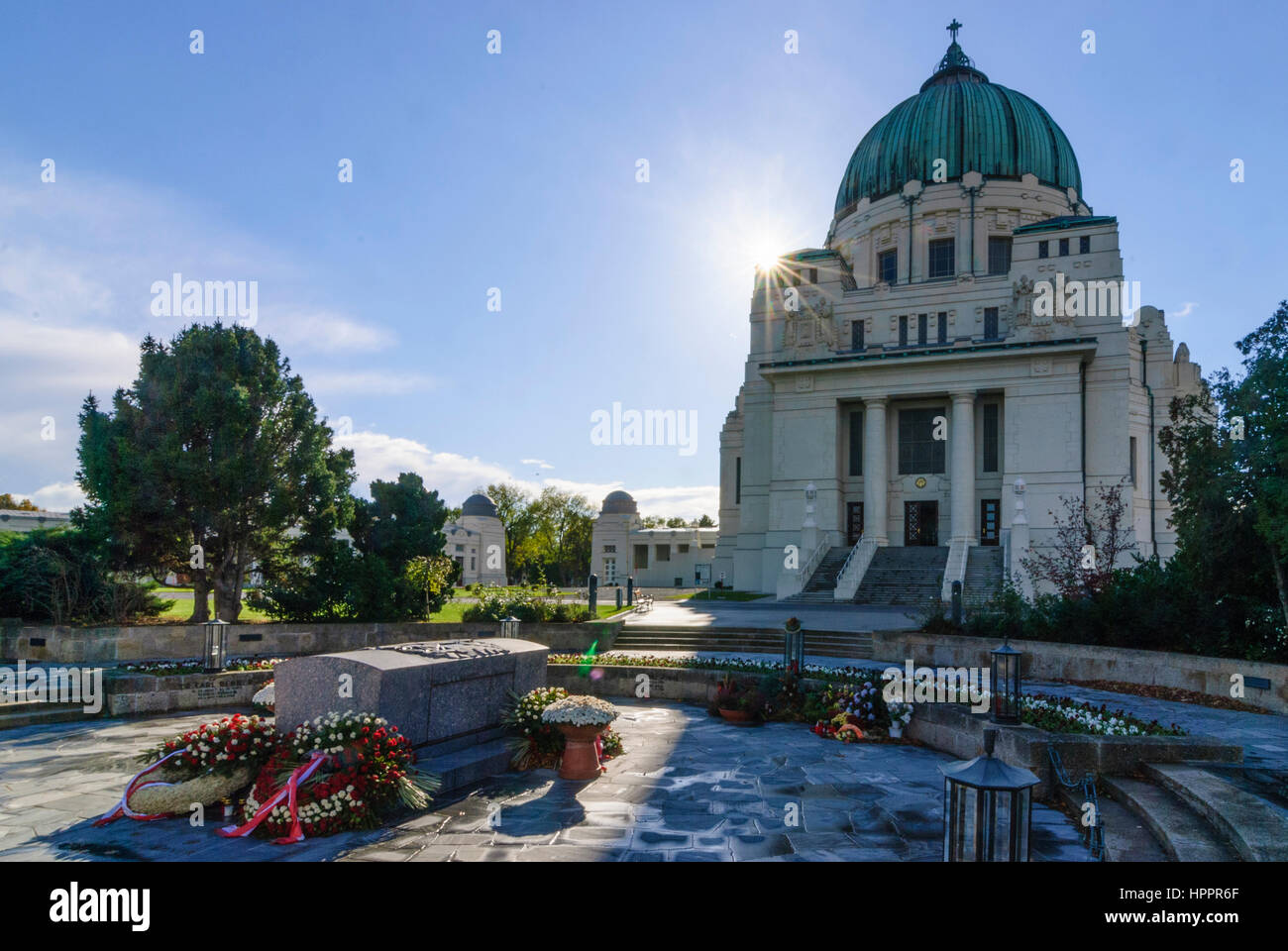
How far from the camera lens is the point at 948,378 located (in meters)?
40.7

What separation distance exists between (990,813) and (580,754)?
623 centimetres

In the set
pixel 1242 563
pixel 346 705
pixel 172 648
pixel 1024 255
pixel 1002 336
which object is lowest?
pixel 172 648

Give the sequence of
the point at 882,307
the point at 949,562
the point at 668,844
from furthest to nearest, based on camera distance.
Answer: the point at 882,307 < the point at 949,562 < the point at 668,844

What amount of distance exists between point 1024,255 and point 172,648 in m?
41.8

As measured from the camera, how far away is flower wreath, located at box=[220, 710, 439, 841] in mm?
7828

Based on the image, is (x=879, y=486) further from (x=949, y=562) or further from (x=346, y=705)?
(x=346, y=705)

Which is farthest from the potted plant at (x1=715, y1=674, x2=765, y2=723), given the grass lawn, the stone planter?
the grass lawn

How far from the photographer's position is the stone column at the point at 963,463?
39.6 m

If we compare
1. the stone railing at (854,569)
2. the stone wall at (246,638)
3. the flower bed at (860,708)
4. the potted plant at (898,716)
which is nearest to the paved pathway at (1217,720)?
the flower bed at (860,708)

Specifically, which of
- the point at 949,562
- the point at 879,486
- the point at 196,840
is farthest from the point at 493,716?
the point at 879,486

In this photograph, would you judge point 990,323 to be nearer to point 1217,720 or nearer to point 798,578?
point 798,578
